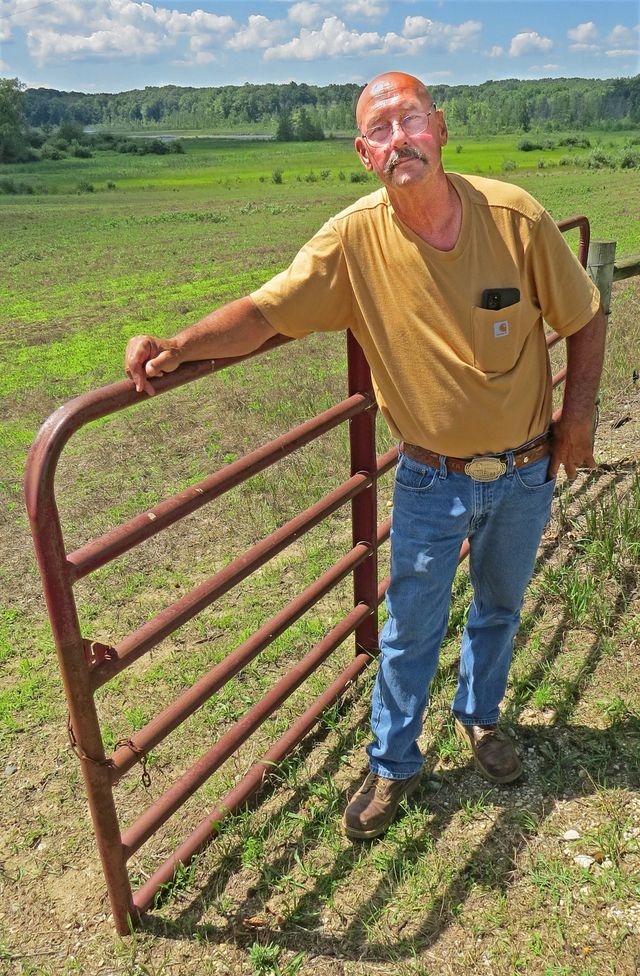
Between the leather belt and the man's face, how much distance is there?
70 centimetres

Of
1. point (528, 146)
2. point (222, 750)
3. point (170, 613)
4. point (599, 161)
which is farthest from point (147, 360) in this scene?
point (528, 146)

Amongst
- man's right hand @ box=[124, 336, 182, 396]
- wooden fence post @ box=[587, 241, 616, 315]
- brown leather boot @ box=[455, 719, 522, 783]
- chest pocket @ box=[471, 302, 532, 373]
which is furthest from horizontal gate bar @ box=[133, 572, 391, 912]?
wooden fence post @ box=[587, 241, 616, 315]

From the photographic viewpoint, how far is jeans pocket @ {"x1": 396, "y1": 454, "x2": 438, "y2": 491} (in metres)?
2.22

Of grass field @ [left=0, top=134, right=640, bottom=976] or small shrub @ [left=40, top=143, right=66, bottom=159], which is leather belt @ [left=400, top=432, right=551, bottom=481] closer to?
grass field @ [left=0, top=134, right=640, bottom=976]

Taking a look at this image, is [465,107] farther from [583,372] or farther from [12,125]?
[583,372]

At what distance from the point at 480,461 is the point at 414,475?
0.19m

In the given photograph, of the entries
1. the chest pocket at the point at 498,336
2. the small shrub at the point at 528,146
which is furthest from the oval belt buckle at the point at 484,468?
the small shrub at the point at 528,146

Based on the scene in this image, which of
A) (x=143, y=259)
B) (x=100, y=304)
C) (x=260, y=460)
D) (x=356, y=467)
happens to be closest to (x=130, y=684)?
(x=356, y=467)

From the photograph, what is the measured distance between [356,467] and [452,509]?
71cm

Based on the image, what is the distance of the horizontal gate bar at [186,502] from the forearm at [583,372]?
2.23 feet

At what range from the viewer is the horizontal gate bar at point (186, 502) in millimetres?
1796

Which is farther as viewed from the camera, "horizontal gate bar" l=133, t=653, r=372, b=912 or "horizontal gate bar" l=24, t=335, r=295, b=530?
"horizontal gate bar" l=133, t=653, r=372, b=912

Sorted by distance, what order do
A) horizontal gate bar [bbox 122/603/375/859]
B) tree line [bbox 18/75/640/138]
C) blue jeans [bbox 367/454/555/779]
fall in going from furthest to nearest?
tree line [bbox 18/75/640/138] < blue jeans [bbox 367/454/555/779] < horizontal gate bar [bbox 122/603/375/859]

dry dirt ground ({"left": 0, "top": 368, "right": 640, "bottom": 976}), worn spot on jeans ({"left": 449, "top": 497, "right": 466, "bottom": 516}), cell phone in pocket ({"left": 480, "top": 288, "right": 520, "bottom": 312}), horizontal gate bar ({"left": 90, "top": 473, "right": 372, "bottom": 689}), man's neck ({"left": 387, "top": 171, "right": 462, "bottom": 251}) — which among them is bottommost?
dry dirt ground ({"left": 0, "top": 368, "right": 640, "bottom": 976})
